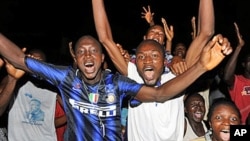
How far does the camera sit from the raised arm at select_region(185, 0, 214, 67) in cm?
534

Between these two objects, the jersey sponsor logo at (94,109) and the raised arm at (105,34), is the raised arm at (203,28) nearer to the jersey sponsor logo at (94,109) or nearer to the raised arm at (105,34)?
the raised arm at (105,34)

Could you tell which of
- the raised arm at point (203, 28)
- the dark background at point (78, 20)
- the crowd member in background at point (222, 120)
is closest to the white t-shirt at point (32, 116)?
the raised arm at point (203, 28)

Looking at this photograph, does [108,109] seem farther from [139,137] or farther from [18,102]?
[18,102]

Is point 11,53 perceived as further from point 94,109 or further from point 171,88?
point 171,88

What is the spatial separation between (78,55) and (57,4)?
25.0ft

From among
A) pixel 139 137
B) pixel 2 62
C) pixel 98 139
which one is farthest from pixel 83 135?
pixel 2 62

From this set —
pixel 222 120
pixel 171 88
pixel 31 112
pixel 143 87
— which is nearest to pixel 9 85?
pixel 31 112

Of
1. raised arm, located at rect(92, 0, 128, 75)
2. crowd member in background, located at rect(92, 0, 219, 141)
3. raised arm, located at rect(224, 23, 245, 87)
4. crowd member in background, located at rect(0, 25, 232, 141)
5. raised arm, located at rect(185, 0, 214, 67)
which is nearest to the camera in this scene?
crowd member in background, located at rect(0, 25, 232, 141)

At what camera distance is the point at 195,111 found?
6395 millimetres

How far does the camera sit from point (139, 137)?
5.20 metres

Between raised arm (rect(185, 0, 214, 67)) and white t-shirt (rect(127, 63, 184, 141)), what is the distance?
20.9 inches

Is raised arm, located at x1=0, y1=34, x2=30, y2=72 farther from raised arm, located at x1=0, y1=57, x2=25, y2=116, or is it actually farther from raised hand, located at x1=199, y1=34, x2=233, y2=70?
raised hand, located at x1=199, y1=34, x2=233, y2=70

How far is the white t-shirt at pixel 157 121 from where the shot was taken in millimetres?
5137

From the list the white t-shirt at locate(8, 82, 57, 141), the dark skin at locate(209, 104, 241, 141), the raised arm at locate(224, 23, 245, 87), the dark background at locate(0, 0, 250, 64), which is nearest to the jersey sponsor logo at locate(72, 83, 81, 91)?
the white t-shirt at locate(8, 82, 57, 141)
